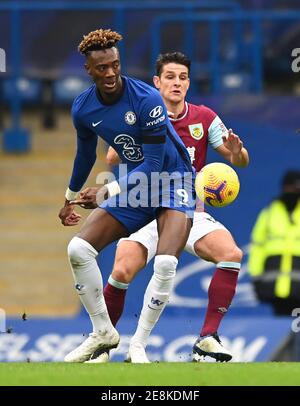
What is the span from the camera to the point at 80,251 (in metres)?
9.90

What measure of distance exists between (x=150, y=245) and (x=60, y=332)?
3.60 metres

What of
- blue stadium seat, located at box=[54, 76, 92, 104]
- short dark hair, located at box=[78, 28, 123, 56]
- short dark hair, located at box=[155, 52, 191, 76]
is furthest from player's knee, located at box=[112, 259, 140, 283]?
blue stadium seat, located at box=[54, 76, 92, 104]

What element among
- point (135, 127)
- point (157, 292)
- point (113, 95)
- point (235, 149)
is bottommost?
point (157, 292)

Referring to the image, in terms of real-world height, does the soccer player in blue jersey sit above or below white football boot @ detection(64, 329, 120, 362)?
above

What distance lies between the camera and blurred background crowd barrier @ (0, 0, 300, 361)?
15.9 metres

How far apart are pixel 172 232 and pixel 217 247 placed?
74 cm

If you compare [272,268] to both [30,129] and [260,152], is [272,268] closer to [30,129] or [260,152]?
[260,152]

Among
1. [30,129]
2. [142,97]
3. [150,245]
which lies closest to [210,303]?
[150,245]

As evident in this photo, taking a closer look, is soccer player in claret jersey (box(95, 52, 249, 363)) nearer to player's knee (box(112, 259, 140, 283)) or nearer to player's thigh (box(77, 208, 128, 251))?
player's knee (box(112, 259, 140, 283))

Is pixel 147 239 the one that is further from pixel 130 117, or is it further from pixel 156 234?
pixel 130 117

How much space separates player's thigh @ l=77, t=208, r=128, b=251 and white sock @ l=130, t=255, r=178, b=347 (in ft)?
1.23

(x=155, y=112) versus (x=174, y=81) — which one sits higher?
(x=174, y=81)

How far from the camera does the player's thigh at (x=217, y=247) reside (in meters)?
10.6

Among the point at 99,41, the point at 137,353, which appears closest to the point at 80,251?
the point at 137,353
